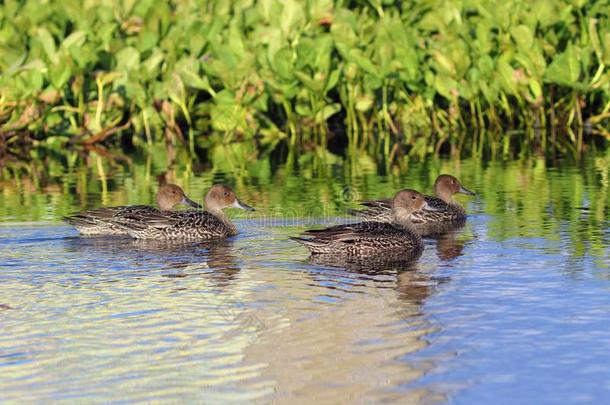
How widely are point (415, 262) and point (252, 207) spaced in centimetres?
382

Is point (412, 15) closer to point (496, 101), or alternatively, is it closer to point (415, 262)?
point (496, 101)

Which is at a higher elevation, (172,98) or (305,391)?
(172,98)

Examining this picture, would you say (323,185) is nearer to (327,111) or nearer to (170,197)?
(170,197)

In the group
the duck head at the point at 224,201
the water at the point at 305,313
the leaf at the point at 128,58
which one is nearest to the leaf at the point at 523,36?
the leaf at the point at 128,58

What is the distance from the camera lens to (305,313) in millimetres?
10508

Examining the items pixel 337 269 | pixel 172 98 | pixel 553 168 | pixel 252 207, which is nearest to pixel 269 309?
pixel 337 269

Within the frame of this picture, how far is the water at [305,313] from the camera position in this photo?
27.9 feet

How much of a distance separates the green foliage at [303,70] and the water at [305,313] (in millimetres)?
6929

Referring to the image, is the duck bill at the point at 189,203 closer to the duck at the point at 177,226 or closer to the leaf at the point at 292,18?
the duck at the point at 177,226

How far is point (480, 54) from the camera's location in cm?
2469

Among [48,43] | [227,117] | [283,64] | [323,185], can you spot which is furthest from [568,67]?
[48,43]

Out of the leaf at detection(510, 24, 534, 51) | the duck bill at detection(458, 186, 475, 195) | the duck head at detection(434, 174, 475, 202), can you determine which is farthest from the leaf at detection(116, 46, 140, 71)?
the duck bill at detection(458, 186, 475, 195)

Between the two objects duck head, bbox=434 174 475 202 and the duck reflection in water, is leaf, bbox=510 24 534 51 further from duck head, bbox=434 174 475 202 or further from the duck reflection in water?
the duck reflection in water

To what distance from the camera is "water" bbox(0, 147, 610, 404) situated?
852cm
